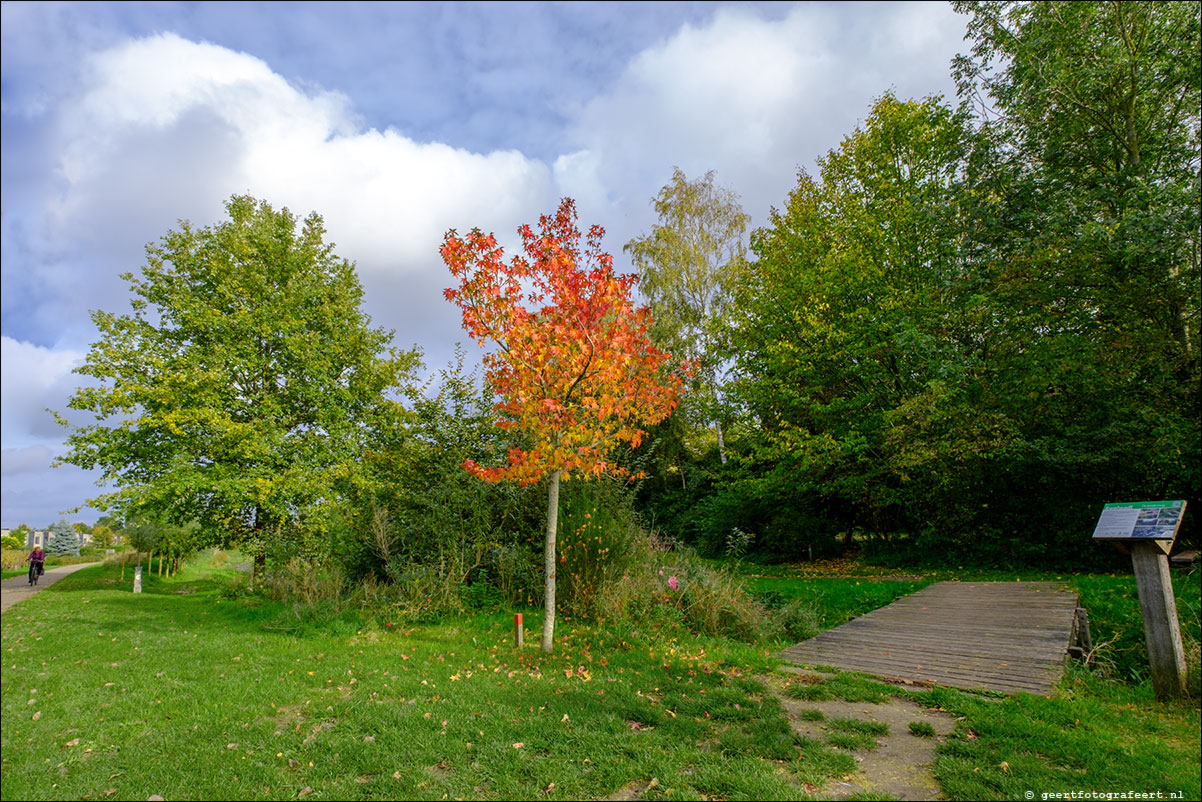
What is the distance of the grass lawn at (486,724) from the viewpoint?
11.3ft

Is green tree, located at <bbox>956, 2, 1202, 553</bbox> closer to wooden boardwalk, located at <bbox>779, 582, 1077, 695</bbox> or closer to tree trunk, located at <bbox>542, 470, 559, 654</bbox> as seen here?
wooden boardwalk, located at <bbox>779, 582, 1077, 695</bbox>

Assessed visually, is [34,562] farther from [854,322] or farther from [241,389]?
[854,322]

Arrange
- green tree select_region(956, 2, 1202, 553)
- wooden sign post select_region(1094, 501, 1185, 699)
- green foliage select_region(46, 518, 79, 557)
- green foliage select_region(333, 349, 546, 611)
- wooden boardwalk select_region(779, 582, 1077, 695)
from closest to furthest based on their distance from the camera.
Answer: wooden sign post select_region(1094, 501, 1185, 699) → wooden boardwalk select_region(779, 582, 1077, 695) → green foliage select_region(333, 349, 546, 611) → green tree select_region(956, 2, 1202, 553) → green foliage select_region(46, 518, 79, 557)

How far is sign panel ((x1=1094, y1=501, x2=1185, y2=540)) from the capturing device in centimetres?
487

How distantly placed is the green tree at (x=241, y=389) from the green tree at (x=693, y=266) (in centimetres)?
1045

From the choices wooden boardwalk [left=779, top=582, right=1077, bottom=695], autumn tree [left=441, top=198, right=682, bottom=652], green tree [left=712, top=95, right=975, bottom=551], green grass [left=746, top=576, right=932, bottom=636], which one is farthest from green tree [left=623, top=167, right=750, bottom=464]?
autumn tree [left=441, top=198, right=682, bottom=652]

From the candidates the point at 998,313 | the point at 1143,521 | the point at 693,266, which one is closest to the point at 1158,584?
the point at 1143,521

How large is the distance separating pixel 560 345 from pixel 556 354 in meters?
0.12

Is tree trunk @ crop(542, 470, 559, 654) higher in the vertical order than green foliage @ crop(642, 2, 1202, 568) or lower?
lower

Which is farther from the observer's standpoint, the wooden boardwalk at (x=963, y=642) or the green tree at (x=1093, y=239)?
the green tree at (x=1093, y=239)

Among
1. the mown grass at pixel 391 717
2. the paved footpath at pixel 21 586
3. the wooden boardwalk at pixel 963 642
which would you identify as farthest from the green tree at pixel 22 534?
the wooden boardwalk at pixel 963 642

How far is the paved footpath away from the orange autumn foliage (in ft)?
16.5

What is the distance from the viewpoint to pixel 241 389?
49.2 feet

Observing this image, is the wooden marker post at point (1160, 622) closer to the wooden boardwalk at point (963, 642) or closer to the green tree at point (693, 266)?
the wooden boardwalk at point (963, 642)
